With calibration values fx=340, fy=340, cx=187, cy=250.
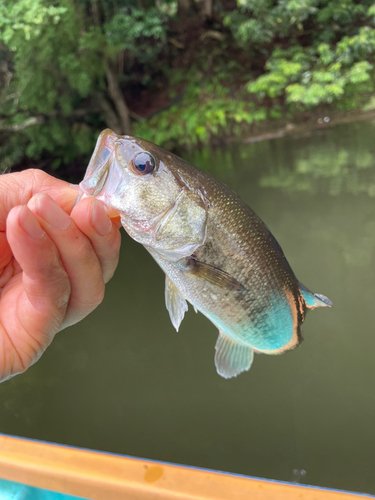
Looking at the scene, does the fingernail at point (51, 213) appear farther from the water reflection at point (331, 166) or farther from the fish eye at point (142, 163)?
the water reflection at point (331, 166)

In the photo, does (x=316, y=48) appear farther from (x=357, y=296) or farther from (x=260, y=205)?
(x=357, y=296)

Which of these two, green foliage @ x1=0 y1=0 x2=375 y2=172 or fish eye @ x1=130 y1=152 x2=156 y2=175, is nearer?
fish eye @ x1=130 y1=152 x2=156 y2=175

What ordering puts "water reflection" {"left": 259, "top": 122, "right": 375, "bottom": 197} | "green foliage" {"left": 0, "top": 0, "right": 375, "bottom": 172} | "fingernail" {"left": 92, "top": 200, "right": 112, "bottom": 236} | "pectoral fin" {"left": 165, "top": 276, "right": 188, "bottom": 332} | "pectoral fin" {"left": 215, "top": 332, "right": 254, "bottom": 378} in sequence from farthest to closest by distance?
1. "green foliage" {"left": 0, "top": 0, "right": 375, "bottom": 172}
2. "water reflection" {"left": 259, "top": 122, "right": 375, "bottom": 197}
3. "pectoral fin" {"left": 215, "top": 332, "right": 254, "bottom": 378}
4. "pectoral fin" {"left": 165, "top": 276, "right": 188, "bottom": 332}
5. "fingernail" {"left": 92, "top": 200, "right": 112, "bottom": 236}

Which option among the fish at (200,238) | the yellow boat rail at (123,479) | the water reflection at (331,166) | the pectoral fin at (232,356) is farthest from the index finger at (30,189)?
the water reflection at (331,166)

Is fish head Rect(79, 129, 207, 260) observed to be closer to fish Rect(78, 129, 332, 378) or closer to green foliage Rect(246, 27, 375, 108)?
fish Rect(78, 129, 332, 378)

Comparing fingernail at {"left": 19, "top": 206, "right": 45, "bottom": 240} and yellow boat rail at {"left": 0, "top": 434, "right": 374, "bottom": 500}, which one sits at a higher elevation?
fingernail at {"left": 19, "top": 206, "right": 45, "bottom": 240}

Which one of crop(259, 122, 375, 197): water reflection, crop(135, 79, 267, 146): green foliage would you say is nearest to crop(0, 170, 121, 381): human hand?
crop(259, 122, 375, 197): water reflection

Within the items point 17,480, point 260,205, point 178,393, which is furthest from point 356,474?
point 260,205

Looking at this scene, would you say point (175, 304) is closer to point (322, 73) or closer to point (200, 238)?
point (200, 238)
